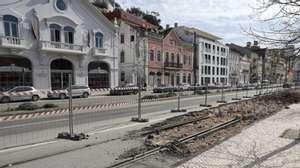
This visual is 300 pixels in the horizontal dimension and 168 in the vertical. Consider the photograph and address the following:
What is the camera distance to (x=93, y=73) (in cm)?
3953

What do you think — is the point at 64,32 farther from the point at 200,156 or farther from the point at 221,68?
the point at 221,68

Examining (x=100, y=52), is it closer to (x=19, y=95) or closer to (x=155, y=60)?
(x=19, y=95)

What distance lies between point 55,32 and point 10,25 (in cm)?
553

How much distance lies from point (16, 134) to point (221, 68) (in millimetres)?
78112

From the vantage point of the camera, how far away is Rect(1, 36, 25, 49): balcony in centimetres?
2914

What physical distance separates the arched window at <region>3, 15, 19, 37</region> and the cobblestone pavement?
93.0ft

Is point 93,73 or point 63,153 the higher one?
point 93,73

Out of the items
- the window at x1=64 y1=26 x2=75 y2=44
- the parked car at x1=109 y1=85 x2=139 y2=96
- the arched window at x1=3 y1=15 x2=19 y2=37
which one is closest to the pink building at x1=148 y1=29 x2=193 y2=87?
the parked car at x1=109 y1=85 x2=139 y2=96

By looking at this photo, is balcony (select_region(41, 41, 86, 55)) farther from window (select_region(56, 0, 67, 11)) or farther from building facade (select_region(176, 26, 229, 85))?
building facade (select_region(176, 26, 229, 85))

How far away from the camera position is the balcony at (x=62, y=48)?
108ft

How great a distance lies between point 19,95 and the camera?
27.0 meters

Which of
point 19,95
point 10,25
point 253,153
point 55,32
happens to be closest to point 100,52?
point 55,32

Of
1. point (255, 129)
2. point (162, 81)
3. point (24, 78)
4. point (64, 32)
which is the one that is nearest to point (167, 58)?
point (162, 81)

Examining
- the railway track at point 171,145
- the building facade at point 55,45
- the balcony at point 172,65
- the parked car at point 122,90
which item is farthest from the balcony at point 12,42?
the balcony at point 172,65
